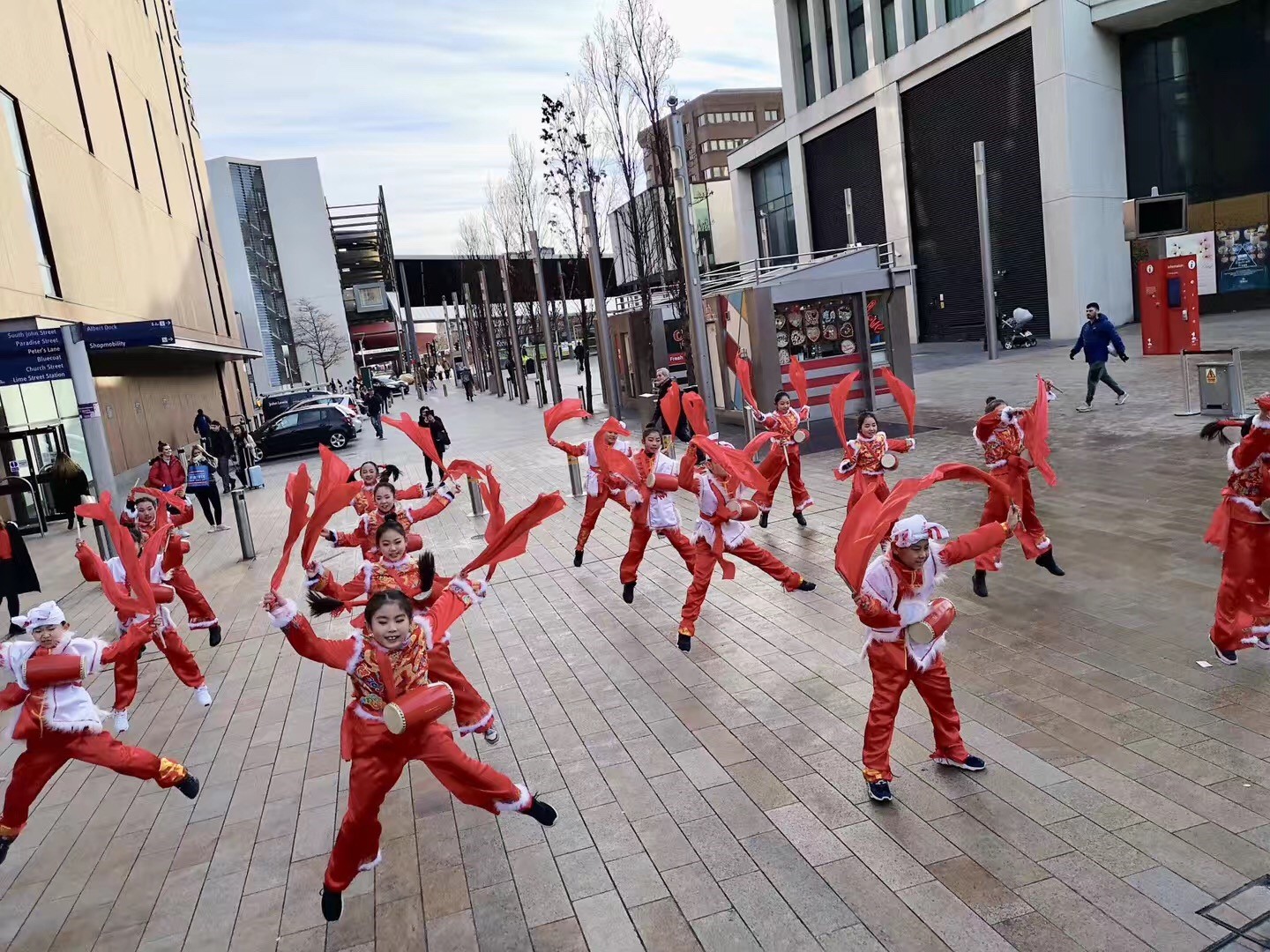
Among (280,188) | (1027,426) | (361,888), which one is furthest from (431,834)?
(280,188)

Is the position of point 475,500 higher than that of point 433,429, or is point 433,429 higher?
point 433,429

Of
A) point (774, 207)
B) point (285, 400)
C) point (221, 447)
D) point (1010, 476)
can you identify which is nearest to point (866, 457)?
point (1010, 476)

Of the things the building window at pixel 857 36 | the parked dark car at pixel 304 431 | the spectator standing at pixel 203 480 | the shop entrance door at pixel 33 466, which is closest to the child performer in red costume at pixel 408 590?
→ the spectator standing at pixel 203 480

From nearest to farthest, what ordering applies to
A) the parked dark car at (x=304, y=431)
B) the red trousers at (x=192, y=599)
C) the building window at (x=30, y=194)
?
the red trousers at (x=192, y=599) → the building window at (x=30, y=194) → the parked dark car at (x=304, y=431)

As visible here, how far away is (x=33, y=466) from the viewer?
18125mm

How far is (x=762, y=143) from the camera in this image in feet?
143

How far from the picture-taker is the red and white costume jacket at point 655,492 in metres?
8.33

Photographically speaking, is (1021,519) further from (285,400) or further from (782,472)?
(285,400)

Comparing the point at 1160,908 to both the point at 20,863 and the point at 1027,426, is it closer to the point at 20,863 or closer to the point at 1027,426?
the point at 1027,426

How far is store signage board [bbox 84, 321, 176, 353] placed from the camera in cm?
1454

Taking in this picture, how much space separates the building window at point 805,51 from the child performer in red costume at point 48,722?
39361mm

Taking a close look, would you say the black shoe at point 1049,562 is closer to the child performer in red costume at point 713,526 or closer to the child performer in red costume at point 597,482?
the child performer in red costume at point 713,526

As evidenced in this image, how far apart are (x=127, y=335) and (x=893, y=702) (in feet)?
48.0

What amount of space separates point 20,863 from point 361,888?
7.87ft
